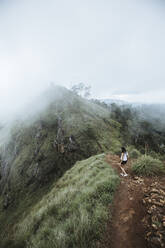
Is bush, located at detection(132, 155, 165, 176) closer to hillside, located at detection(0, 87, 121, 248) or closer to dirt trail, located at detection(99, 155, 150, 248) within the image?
dirt trail, located at detection(99, 155, 150, 248)

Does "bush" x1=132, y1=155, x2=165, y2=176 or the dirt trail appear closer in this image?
the dirt trail

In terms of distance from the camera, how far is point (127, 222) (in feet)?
9.05

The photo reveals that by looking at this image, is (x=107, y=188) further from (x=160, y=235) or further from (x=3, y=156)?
(x=3, y=156)

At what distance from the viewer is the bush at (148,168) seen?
497 centimetres

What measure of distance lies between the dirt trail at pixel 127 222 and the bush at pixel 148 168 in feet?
3.68

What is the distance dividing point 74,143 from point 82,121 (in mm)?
7301

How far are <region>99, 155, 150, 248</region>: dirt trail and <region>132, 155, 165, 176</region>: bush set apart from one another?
1.12 meters

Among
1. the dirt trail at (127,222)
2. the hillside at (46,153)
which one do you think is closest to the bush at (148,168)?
the dirt trail at (127,222)

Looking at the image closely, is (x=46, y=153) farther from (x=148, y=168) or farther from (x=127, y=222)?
(x=127, y=222)

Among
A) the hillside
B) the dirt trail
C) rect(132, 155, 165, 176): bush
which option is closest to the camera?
the dirt trail

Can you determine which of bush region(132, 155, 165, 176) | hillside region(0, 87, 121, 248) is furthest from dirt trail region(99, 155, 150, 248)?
hillside region(0, 87, 121, 248)

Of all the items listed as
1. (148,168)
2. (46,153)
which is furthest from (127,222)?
(46,153)

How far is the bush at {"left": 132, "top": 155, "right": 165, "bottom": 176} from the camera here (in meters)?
4.97

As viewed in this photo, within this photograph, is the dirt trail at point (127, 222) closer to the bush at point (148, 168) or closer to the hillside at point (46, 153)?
the bush at point (148, 168)
